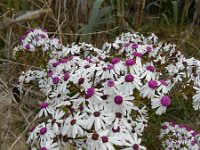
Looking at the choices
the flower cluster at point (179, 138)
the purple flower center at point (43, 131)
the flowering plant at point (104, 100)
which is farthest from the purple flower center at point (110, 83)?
the flower cluster at point (179, 138)

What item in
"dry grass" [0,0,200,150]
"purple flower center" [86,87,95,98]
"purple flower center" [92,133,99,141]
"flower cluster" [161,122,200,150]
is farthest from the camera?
"dry grass" [0,0,200,150]

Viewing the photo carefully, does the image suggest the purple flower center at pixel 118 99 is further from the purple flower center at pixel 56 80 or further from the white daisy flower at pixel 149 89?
the purple flower center at pixel 56 80

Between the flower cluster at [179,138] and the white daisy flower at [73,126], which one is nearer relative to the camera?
the white daisy flower at [73,126]

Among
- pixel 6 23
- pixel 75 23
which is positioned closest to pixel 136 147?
pixel 6 23

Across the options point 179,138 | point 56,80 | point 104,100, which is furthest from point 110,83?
point 179,138

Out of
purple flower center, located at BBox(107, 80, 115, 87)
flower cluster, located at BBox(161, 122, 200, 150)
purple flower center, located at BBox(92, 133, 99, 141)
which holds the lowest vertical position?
flower cluster, located at BBox(161, 122, 200, 150)

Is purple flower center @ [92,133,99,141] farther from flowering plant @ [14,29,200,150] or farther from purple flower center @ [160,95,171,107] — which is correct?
purple flower center @ [160,95,171,107]

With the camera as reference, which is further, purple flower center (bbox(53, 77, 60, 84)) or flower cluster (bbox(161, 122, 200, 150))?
flower cluster (bbox(161, 122, 200, 150))

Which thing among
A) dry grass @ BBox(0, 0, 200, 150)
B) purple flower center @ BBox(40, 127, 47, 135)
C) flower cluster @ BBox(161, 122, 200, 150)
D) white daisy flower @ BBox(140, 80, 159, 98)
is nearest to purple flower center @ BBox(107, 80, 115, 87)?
white daisy flower @ BBox(140, 80, 159, 98)

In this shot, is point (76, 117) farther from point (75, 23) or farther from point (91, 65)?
point (75, 23)
